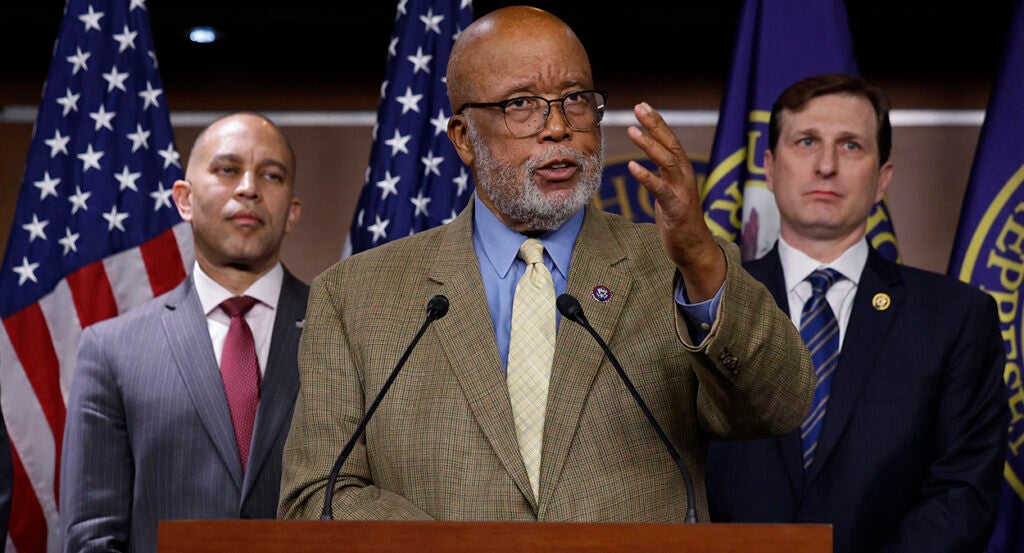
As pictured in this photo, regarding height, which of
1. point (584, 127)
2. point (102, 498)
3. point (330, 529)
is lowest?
point (102, 498)

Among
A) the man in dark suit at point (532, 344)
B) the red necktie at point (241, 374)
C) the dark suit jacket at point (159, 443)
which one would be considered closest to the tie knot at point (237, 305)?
the red necktie at point (241, 374)

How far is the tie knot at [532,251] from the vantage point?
7.16ft

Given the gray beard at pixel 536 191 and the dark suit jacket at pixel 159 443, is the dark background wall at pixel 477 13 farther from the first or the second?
the gray beard at pixel 536 191

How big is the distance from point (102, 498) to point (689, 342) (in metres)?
1.78

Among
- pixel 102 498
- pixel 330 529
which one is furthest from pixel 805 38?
pixel 330 529

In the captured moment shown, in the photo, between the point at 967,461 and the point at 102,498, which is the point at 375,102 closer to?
the point at 102,498

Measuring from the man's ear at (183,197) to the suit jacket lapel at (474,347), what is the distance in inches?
60.6

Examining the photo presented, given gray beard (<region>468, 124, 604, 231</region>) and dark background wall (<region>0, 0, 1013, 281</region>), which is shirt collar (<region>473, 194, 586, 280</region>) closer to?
gray beard (<region>468, 124, 604, 231</region>)

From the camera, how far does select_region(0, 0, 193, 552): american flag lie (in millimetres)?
3613

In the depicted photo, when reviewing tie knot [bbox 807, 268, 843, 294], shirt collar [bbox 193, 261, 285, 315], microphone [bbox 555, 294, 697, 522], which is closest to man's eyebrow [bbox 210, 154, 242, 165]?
shirt collar [bbox 193, 261, 285, 315]

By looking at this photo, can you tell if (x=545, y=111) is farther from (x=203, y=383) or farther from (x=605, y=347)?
(x=203, y=383)

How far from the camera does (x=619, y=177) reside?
4.40 m

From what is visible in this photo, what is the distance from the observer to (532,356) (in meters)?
2.07

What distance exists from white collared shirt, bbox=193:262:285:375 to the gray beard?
122 centimetres
